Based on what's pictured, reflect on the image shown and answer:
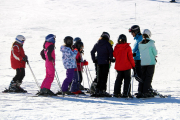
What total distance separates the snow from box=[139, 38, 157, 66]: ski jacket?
869 millimetres

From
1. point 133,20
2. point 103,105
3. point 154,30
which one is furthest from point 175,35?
point 103,105

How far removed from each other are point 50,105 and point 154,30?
14067 millimetres

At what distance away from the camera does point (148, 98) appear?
20.9 feet

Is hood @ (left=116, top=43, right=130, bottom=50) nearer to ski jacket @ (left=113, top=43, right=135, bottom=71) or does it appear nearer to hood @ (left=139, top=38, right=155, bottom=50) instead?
ski jacket @ (left=113, top=43, right=135, bottom=71)

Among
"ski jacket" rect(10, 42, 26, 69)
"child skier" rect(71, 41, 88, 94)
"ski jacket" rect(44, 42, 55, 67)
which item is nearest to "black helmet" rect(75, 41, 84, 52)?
"child skier" rect(71, 41, 88, 94)

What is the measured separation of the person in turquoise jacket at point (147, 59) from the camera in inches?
253

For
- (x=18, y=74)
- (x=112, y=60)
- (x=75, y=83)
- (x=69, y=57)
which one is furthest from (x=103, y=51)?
(x=18, y=74)

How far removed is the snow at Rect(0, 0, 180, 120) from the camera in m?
4.80

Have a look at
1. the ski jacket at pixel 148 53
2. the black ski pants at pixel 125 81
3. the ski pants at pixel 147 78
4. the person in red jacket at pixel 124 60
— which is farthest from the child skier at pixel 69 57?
the ski pants at pixel 147 78

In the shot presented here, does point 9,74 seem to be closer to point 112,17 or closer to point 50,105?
point 50,105

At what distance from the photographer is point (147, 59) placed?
6.41 metres

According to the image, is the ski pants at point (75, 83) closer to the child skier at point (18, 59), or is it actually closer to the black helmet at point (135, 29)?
the child skier at point (18, 59)

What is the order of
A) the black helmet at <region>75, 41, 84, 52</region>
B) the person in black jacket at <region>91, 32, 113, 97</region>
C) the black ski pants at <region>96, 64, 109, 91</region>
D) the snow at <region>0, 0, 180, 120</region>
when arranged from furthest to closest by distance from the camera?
the black helmet at <region>75, 41, 84, 52</region>, the black ski pants at <region>96, 64, 109, 91</region>, the person in black jacket at <region>91, 32, 113, 97</region>, the snow at <region>0, 0, 180, 120</region>

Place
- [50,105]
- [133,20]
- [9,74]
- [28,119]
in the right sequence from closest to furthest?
[28,119]
[50,105]
[9,74]
[133,20]
